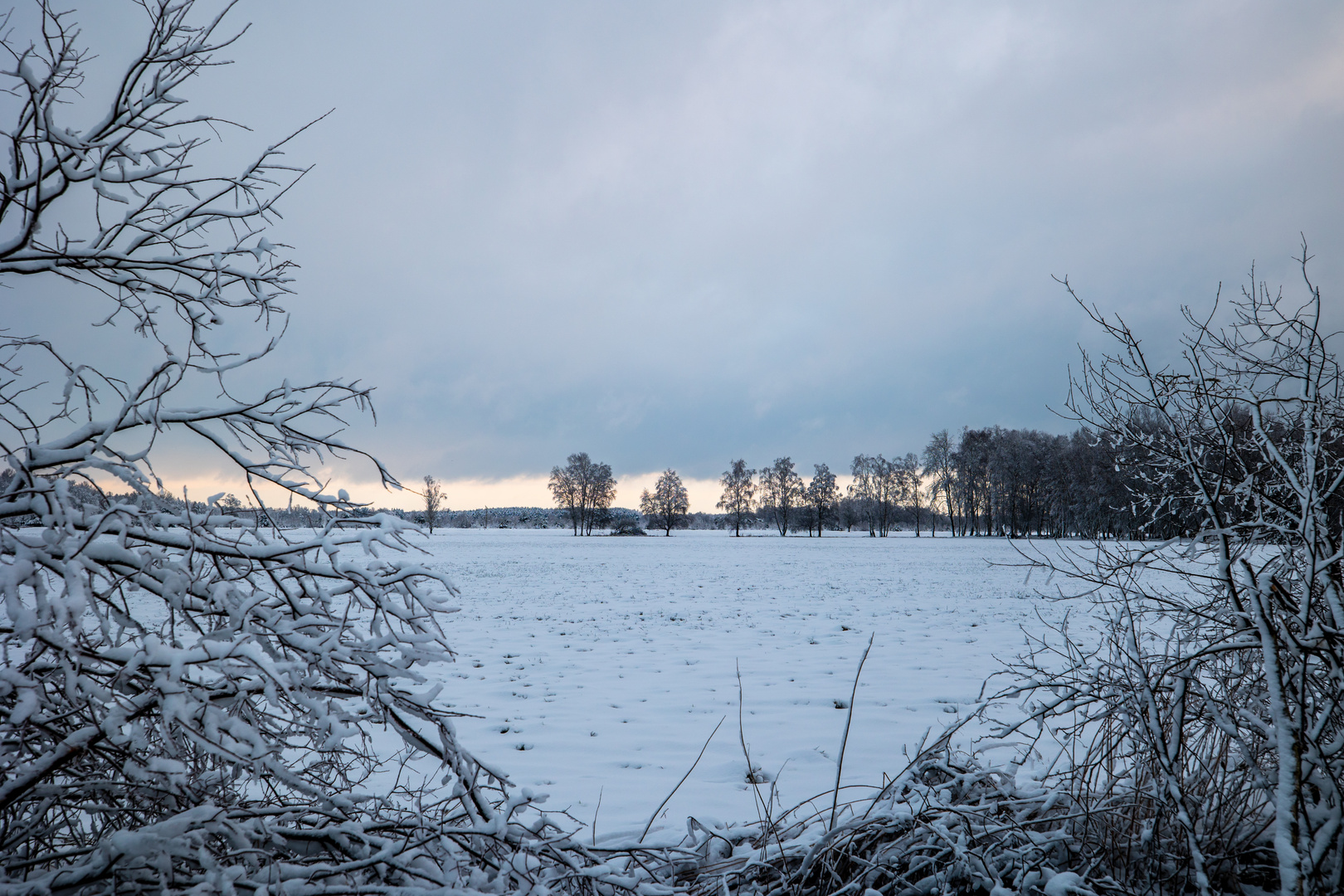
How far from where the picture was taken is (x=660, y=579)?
58.3ft

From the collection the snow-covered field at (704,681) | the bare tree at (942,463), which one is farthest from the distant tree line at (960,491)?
the snow-covered field at (704,681)

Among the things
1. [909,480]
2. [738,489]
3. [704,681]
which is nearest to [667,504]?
[738,489]

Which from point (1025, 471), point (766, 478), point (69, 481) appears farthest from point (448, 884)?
point (766, 478)

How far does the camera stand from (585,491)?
71.2 m

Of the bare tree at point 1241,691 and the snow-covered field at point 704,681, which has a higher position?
the bare tree at point 1241,691

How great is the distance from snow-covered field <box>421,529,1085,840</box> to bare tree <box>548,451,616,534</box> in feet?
185

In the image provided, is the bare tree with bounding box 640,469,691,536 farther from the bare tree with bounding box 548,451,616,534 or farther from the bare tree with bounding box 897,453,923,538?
the bare tree with bounding box 897,453,923,538

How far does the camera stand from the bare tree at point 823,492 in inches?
2847

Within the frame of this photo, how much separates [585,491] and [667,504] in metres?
9.90

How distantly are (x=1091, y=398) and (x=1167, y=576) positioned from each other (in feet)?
56.6

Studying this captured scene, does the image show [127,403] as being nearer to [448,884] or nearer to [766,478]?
[448,884]

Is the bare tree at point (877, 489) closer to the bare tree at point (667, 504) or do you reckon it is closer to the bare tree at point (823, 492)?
A: the bare tree at point (823, 492)

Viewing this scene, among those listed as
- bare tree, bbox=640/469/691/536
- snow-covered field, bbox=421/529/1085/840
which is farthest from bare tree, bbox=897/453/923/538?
snow-covered field, bbox=421/529/1085/840

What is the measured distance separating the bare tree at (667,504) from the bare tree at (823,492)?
14.3 m
